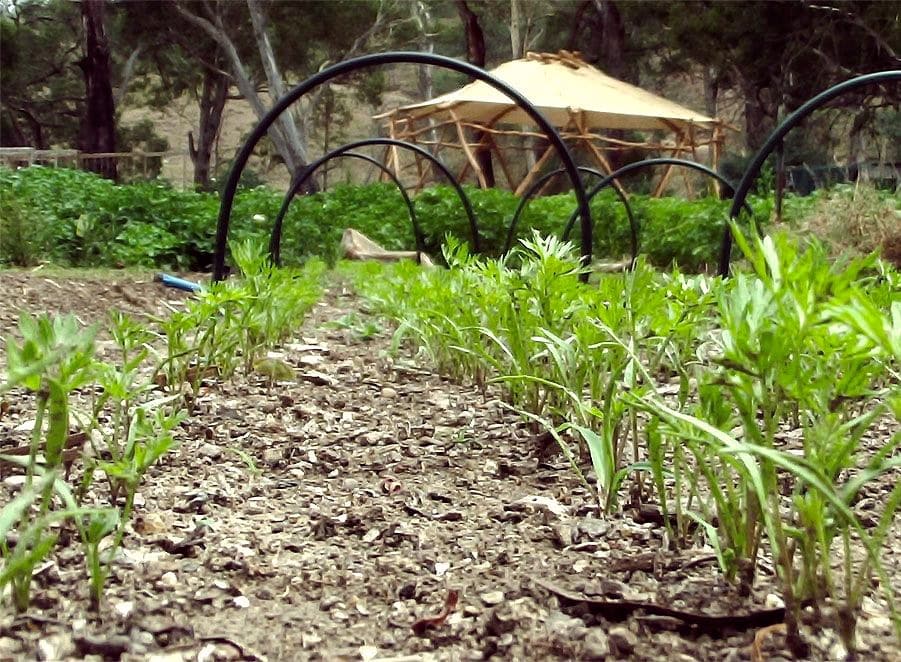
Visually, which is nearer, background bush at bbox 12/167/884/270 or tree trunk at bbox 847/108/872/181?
background bush at bbox 12/167/884/270

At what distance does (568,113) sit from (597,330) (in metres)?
13.1

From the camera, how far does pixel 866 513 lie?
1.42 metres

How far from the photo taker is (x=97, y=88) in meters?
18.2

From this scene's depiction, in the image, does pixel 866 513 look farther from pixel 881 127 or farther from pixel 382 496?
pixel 881 127

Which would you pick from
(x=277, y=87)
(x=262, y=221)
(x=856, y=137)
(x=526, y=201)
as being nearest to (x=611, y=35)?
(x=856, y=137)

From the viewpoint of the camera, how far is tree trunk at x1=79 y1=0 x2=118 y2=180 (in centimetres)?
1766

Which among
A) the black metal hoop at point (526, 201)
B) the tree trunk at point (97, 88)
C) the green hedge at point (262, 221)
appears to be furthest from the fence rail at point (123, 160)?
the black metal hoop at point (526, 201)

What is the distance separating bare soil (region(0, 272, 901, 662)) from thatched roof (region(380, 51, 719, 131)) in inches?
470

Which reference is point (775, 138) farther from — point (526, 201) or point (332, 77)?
point (526, 201)

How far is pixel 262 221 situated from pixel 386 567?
8433mm

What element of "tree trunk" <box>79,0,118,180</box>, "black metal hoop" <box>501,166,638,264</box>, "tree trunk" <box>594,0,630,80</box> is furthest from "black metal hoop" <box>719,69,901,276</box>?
"tree trunk" <box>594,0,630,80</box>

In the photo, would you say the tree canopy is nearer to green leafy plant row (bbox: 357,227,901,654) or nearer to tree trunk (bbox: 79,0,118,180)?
tree trunk (bbox: 79,0,118,180)

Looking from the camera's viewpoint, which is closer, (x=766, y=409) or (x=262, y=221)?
(x=766, y=409)

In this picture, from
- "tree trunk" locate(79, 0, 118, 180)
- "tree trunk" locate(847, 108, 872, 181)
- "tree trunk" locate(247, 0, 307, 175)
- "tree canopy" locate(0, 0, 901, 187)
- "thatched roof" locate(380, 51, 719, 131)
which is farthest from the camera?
"tree trunk" locate(247, 0, 307, 175)
